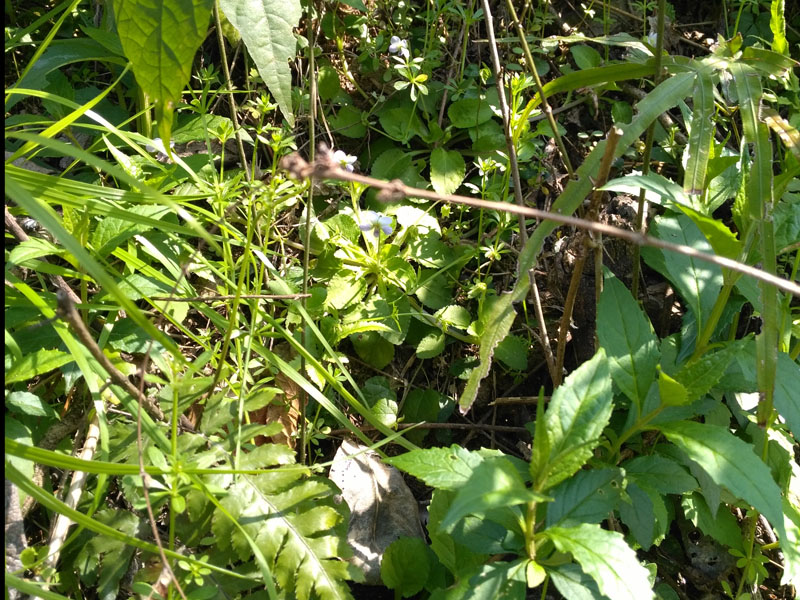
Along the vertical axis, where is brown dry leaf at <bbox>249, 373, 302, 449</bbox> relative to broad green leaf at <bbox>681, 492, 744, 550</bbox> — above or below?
above

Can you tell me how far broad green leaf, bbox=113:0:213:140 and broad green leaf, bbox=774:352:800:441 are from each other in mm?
1423

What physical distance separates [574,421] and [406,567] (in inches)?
23.1

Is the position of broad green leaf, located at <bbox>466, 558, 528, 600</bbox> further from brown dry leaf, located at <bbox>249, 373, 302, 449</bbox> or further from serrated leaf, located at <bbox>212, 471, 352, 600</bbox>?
brown dry leaf, located at <bbox>249, 373, 302, 449</bbox>

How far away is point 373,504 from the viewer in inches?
78.1

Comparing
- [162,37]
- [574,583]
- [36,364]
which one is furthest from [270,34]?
[574,583]

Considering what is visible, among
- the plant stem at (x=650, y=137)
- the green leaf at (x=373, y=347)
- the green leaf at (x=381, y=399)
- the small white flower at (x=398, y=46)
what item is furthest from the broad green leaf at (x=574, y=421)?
the small white flower at (x=398, y=46)

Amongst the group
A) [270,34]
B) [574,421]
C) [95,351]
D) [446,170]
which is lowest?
[574,421]

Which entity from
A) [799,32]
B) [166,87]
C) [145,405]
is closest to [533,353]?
[145,405]

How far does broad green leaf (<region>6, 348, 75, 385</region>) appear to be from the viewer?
1543mm

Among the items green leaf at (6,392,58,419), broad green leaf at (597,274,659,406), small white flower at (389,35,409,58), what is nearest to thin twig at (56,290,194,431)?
green leaf at (6,392,58,419)

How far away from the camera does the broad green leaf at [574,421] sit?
144 cm

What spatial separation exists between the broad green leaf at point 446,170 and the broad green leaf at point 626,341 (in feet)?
3.02

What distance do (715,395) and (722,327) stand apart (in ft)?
0.63

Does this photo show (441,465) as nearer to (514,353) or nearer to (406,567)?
(406,567)
